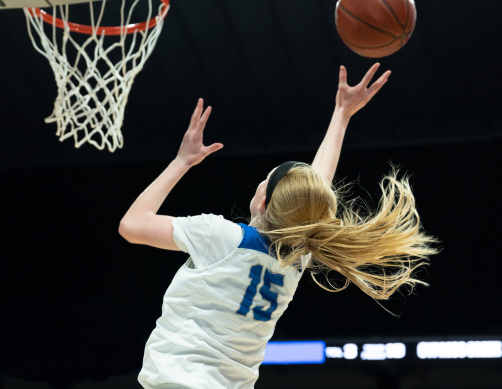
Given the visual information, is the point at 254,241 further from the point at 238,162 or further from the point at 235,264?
the point at 238,162

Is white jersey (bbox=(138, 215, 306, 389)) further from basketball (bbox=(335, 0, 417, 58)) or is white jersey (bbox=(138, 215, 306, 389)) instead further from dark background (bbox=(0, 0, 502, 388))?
dark background (bbox=(0, 0, 502, 388))

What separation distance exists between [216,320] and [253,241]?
226 mm

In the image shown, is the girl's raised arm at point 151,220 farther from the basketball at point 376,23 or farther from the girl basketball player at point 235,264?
the basketball at point 376,23

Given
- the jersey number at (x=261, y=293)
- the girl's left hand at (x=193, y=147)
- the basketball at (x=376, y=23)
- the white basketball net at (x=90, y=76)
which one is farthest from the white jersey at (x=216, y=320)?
the white basketball net at (x=90, y=76)

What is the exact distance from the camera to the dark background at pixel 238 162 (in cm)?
513

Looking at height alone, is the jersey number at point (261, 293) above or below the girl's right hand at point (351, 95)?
below

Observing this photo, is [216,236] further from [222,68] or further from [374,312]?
[374,312]

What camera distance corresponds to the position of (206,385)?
1488 millimetres

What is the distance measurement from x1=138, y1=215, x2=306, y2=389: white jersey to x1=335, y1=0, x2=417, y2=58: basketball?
153 cm

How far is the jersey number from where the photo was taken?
Answer: 1.58m

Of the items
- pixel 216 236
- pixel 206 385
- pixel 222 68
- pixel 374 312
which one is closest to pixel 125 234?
pixel 216 236

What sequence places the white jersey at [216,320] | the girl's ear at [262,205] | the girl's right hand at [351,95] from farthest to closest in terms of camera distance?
the girl's right hand at [351,95]
the girl's ear at [262,205]
the white jersey at [216,320]

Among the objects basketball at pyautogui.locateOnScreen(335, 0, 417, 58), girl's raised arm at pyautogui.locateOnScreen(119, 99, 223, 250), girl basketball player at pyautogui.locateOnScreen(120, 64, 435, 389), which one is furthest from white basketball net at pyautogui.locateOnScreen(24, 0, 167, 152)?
girl basketball player at pyautogui.locateOnScreen(120, 64, 435, 389)

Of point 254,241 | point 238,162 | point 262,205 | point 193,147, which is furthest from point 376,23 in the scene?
point 238,162
